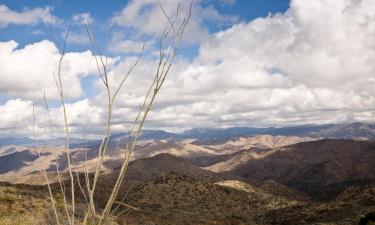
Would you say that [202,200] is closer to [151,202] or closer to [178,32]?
[151,202]

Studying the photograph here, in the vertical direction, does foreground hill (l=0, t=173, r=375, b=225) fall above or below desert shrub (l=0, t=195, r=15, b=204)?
below

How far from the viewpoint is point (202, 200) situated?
75.2 m

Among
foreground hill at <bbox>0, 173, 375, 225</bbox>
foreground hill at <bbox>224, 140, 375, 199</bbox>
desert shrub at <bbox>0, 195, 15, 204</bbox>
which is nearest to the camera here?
desert shrub at <bbox>0, 195, 15, 204</bbox>

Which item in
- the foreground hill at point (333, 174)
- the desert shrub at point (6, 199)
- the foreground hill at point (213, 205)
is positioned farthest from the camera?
the foreground hill at point (333, 174)

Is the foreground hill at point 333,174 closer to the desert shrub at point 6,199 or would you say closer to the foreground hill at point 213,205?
the foreground hill at point 213,205

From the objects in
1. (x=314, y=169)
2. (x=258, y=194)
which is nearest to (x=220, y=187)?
(x=258, y=194)

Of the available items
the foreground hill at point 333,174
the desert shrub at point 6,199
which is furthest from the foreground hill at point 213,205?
the foreground hill at point 333,174

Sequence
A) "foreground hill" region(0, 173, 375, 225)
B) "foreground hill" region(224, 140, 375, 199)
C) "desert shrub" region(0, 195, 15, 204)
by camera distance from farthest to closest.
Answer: "foreground hill" region(224, 140, 375, 199) → "foreground hill" region(0, 173, 375, 225) → "desert shrub" region(0, 195, 15, 204)

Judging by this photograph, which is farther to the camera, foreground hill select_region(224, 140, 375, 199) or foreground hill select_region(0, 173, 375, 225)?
foreground hill select_region(224, 140, 375, 199)

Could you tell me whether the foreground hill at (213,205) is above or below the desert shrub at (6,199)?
below

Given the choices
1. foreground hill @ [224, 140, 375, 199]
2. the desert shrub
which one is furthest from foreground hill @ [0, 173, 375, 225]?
foreground hill @ [224, 140, 375, 199]

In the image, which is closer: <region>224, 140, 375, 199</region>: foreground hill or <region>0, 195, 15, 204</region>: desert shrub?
<region>0, 195, 15, 204</region>: desert shrub

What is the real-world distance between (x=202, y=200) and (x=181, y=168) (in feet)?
342

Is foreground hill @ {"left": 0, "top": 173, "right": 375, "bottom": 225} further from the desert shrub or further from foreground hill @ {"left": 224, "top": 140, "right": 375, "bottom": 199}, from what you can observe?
foreground hill @ {"left": 224, "top": 140, "right": 375, "bottom": 199}
